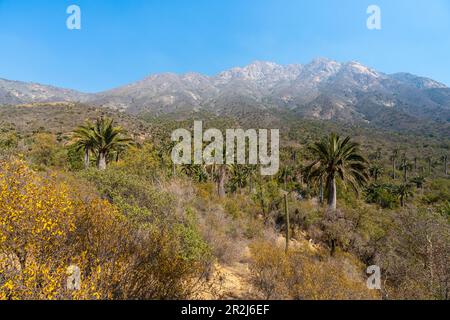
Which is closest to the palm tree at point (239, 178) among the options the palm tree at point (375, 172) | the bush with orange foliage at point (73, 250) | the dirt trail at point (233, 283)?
the palm tree at point (375, 172)

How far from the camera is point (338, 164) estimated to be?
A: 62.7ft

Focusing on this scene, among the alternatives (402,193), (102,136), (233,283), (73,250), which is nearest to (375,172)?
(402,193)

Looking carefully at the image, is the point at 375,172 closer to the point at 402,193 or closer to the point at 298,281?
the point at 402,193

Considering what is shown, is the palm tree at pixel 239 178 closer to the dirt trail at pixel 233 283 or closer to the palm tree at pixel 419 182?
the dirt trail at pixel 233 283

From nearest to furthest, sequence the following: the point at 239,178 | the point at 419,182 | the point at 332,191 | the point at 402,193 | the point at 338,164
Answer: the point at 338,164 < the point at 332,191 < the point at 402,193 < the point at 239,178 < the point at 419,182

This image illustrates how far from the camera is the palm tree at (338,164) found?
62.4 feet

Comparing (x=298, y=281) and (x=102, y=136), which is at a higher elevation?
(x=102, y=136)

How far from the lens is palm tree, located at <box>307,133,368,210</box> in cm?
1902

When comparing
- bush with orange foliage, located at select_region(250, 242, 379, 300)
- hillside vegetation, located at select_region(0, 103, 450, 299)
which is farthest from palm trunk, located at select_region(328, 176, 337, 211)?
bush with orange foliage, located at select_region(250, 242, 379, 300)

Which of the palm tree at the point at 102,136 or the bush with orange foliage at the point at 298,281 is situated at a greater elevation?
the palm tree at the point at 102,136

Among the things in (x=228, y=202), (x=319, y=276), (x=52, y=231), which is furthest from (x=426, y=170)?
(x=52, y=231)

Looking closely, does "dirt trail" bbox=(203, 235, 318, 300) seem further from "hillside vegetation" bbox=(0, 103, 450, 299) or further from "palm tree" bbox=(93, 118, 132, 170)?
"palm tree" bbox=(93, 118, 132, 170)

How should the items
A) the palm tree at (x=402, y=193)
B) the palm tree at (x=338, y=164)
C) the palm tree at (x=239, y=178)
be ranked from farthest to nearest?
the palm tree at (x=239, y=178) < the palm tree at (x=402, y=193) < the palm tree at (x=338, y=164)
